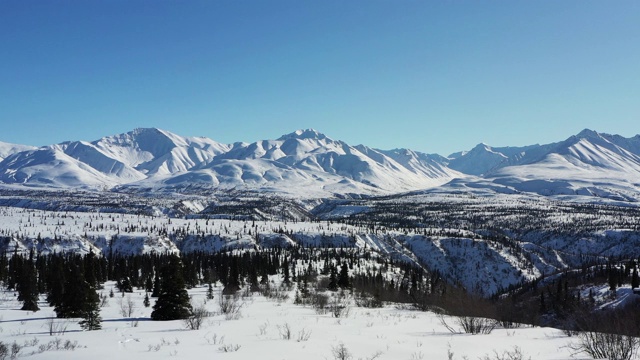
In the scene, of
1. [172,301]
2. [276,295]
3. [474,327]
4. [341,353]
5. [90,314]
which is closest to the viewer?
[341,353]

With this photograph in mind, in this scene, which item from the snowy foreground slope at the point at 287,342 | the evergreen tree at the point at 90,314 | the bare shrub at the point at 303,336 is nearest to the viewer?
the snowy foreground slope at the point at 287,342

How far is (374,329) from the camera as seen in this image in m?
22.9

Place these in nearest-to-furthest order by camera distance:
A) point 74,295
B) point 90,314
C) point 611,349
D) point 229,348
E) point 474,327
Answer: point 611,349 < point 229,348 < point 474,327 < point 90,314 < point 74,295

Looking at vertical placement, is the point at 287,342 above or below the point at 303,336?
above

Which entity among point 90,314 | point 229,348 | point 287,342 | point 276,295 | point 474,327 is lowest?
point 276,295

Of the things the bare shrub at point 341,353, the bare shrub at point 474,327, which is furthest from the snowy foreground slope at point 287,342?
the bare shrub at point 474,327

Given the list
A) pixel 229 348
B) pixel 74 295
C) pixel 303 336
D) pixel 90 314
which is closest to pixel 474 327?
pixel 303 336

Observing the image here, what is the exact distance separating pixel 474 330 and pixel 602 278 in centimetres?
14590

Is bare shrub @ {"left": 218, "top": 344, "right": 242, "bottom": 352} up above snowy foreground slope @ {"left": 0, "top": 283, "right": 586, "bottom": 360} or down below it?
above

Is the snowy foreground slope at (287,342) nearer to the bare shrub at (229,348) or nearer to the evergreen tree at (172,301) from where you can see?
the bare shrub at (229,348)

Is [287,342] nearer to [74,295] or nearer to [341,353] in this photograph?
[341,353]

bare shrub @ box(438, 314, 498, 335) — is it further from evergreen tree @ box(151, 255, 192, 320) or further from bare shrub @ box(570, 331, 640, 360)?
evergreen tree @ box(151, 255, 192, 320)

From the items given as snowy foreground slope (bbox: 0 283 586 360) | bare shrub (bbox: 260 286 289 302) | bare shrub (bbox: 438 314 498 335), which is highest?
snowy foreground slope (bbox: 0 283 586 360)

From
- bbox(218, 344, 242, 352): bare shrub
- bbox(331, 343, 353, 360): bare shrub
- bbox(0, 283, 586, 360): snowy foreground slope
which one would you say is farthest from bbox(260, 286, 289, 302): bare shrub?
bbox(331, 343, 353, 360): bare shrub
